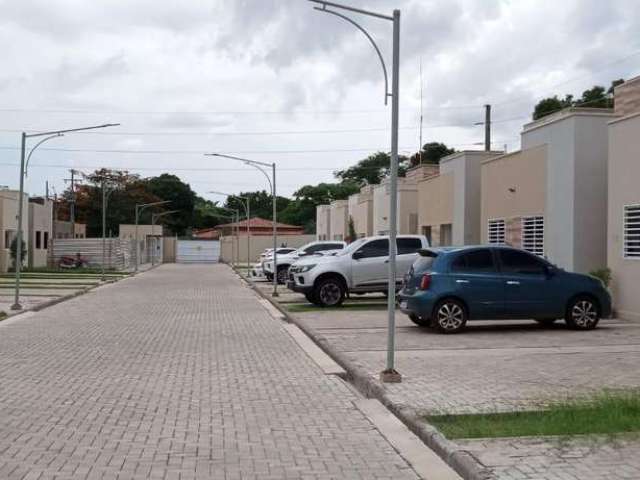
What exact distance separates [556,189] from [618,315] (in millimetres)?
4191

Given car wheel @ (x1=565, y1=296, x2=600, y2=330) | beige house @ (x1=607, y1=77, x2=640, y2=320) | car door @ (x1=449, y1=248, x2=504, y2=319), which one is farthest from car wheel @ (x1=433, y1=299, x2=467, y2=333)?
beige house @ (x1=607, y1=77, x2=640, y2=320)

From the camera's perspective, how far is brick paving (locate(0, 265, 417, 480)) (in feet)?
22.6

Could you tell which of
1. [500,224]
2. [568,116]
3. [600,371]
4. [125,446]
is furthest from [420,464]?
[500,224]

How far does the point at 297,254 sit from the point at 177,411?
25991mm

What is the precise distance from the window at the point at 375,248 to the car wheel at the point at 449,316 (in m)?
7.65

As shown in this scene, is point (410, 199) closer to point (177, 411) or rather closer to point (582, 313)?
point (582, 313)

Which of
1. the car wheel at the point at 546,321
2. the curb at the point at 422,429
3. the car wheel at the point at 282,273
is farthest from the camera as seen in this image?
the car wheel at the point at 282,273

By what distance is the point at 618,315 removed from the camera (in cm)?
1877

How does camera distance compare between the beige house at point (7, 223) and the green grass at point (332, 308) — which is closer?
the green grass at point (332, 308)

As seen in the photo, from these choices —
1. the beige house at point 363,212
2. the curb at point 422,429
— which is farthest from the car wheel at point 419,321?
the beige house at point 363,212

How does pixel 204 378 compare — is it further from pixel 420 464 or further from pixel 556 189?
pixel 556 189

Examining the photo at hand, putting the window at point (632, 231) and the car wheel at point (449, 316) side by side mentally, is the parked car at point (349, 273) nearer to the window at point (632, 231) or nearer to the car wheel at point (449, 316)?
the window at point (632, 231)

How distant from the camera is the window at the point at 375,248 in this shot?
2359 cm

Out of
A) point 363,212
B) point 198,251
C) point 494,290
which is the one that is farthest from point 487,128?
point 198,251
